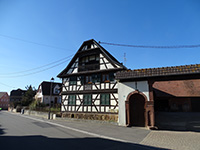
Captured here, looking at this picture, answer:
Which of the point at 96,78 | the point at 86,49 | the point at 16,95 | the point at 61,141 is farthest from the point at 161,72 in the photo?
the point at 16,95

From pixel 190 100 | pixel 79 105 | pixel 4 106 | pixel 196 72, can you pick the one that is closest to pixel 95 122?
pixel 79 105

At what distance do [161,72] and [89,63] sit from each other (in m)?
10.3

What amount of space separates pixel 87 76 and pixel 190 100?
63.3ft

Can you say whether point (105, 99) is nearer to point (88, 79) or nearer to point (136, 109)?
point (88, 79)

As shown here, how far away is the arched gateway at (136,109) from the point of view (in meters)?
11.6

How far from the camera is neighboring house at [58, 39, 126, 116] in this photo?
1527 centimetres

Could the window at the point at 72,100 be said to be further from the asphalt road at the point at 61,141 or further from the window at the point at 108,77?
the asphalt road at the point at 61,141

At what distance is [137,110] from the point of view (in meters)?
12.1

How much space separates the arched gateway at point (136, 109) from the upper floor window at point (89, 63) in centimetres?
660

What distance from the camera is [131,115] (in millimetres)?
12062

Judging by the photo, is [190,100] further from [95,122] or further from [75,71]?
[75,71]

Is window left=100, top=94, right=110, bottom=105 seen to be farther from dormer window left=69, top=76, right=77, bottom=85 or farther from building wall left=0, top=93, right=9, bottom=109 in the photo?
building wall left=0, top=93, right=9, bottom=109

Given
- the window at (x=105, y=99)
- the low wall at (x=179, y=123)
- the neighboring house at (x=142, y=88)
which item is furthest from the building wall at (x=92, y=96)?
the low wall at (x=179, y=123)

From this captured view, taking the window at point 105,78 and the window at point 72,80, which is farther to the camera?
the window at point 72,80
